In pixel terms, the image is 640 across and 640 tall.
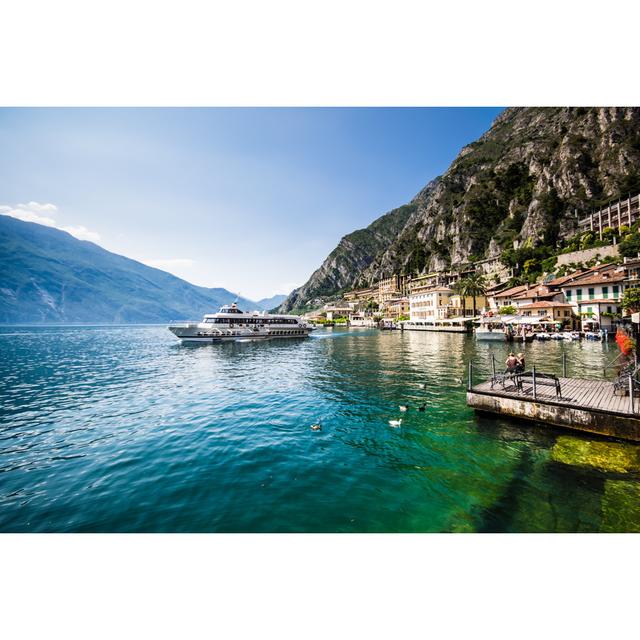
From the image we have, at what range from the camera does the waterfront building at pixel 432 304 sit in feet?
257

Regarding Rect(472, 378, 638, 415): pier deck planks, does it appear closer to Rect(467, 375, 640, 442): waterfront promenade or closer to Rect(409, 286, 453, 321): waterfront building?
Rect(467, 375, 640, 442): waterfront promenade

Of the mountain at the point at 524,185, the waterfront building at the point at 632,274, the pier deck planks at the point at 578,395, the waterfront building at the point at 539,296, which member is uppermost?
the mountain at the point at 524,185

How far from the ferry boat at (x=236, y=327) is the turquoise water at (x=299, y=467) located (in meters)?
36.9

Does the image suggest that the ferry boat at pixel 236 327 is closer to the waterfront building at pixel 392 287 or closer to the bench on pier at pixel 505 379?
the bench on pier at pixel 505 379

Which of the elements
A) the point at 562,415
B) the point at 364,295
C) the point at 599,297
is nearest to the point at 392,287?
the point at 364,295

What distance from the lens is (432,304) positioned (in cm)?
8144

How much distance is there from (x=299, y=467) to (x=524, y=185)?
145281 mm

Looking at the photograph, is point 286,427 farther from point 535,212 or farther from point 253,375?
point 535,212

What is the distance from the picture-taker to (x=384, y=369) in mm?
25312

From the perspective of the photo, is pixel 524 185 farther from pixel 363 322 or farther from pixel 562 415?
pixel 562 415

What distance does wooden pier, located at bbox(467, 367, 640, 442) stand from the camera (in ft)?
31.1

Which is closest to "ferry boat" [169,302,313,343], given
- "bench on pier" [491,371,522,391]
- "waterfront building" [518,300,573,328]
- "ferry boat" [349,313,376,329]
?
"waterfront building" [518,300,573,328]

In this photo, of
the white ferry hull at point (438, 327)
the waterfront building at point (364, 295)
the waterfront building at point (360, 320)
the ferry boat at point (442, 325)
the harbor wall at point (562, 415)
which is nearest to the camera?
the harbor wall at point (562, 415)

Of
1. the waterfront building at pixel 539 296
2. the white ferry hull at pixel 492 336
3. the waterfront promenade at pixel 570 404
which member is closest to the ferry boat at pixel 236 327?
the white ferry hull at pixel 492 336
